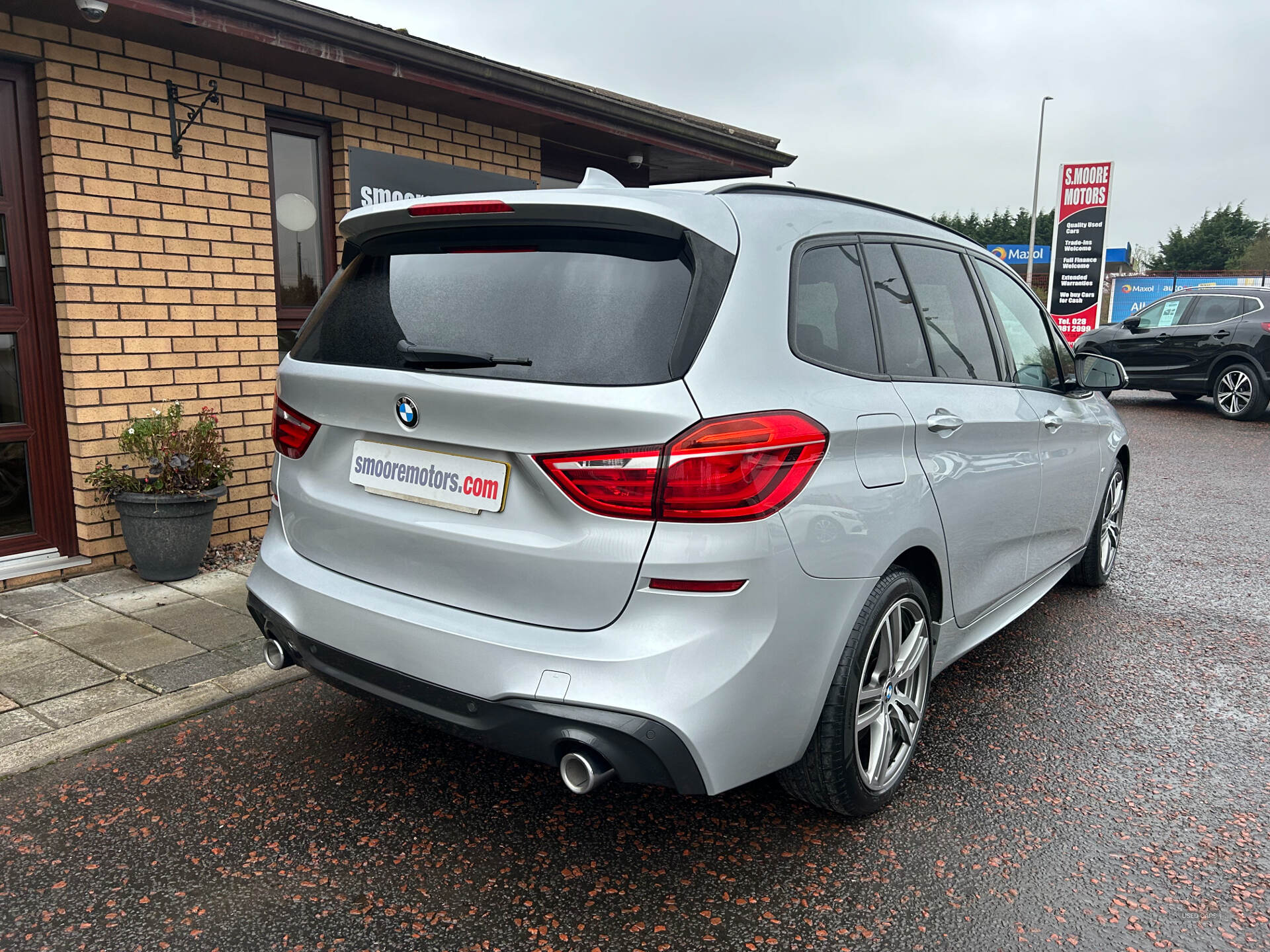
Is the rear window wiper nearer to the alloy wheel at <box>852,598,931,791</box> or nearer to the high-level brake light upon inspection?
the high-level brake light

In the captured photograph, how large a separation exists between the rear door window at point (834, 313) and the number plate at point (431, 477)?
86 centimetres

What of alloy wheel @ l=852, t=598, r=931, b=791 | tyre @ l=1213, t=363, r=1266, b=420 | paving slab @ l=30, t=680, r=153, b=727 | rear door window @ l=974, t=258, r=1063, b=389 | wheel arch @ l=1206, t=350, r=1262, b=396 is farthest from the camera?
wheel arch @ l=1206, t=350, r=1262, b=396

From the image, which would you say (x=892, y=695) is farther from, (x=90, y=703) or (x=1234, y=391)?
(x=1234, y=391)

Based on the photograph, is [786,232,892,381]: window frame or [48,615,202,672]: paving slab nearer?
[786,232,892,381]: window frame

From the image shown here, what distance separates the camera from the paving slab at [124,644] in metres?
4.14

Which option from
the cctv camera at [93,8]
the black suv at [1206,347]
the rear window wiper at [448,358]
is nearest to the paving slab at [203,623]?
the rear window wiper at [448,358]

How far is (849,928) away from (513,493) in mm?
1359

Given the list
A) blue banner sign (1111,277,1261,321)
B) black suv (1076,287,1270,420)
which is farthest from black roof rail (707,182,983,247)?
blue banner sign (1111,277,1261,321)

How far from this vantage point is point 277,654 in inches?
117

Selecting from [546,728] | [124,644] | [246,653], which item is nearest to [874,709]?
[546,728]

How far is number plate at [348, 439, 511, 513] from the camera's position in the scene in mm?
2488

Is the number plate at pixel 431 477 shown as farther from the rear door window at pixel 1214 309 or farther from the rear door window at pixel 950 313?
the rear door window at pixel 1214 309

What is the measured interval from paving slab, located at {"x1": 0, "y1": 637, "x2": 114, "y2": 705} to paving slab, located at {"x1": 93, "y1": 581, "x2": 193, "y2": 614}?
53 cm

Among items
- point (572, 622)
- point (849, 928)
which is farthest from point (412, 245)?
point (849, 928)
